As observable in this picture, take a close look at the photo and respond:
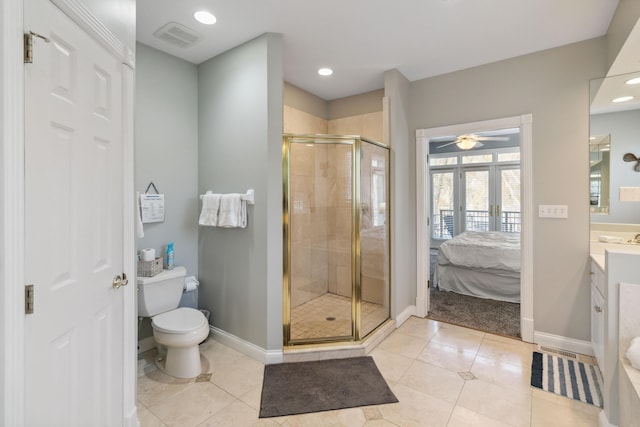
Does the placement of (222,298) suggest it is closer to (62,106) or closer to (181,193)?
(181,193)

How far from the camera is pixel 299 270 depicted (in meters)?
2.88

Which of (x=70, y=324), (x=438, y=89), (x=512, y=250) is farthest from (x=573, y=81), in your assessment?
(x=70, y=324)

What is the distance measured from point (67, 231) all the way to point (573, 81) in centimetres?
369

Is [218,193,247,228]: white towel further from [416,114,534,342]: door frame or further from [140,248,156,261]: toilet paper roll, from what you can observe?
[416,114,534,342]: door frame

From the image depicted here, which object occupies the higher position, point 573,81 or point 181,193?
point 573,81

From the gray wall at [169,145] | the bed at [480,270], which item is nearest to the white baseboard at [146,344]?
the gray wall at [169,145]

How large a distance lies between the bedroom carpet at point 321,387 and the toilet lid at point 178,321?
0.67 m

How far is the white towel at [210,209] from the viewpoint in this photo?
266cm

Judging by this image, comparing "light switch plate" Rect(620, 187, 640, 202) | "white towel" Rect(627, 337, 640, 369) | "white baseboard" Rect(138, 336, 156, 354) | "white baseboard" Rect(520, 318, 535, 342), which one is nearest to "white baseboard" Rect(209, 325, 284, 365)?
"white baseboard" Rect(138, 336, 156, 354)

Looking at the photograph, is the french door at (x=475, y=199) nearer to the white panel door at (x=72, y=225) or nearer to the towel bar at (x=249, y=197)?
the towel bar at (x=249, y=197)

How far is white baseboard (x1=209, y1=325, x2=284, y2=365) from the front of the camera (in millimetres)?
2506

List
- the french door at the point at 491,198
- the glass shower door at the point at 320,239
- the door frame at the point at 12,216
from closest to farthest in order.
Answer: the door frame at the point at 12,216 < the glass shower door at the point at 320,239 < the french door at the point at 491,198

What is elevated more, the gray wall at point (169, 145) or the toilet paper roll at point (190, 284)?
the gray wall at point (169, 145)

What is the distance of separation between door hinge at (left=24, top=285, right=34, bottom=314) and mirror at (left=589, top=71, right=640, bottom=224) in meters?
3.62
